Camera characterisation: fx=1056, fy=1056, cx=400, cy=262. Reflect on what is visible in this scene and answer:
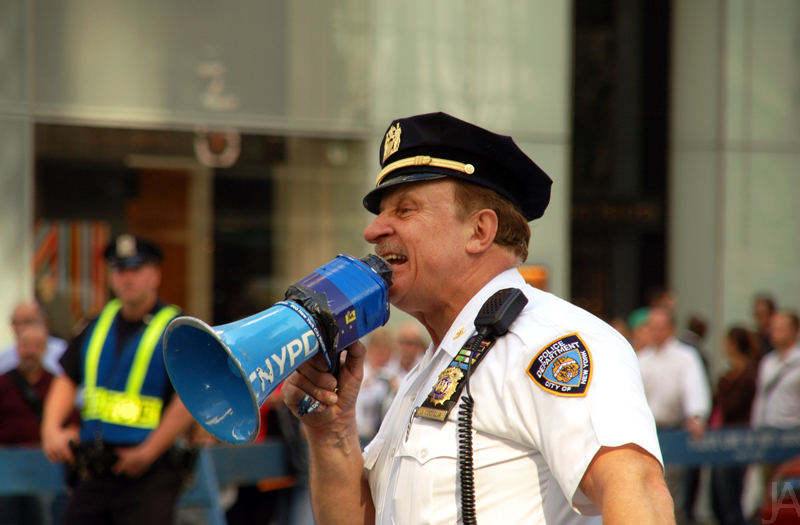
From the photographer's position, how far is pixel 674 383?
9164 mm

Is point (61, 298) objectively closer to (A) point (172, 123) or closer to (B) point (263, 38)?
(A) point (172, 123)

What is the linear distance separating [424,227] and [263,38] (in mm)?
9974

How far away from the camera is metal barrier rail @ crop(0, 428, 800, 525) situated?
6562 millimetres

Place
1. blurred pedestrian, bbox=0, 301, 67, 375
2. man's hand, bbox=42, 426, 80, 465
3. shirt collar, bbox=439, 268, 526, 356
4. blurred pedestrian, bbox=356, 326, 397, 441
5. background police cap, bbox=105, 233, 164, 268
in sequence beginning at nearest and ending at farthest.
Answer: shirt collar, bbox=439, 268, 526, 356
man's hand, bbox=42, 426, 80, 465
background police cap, bbox=105, 233, 164, 268
blurred pedestrian, bbox=0, 301, 67, 375
blurred pedestrian, bbox=356, 326, 397, 441

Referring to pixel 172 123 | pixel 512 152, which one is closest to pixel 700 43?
pixel 172 123

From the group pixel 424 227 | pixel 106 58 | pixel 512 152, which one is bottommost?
pixel 424 227

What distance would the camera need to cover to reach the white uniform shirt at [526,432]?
181 cm

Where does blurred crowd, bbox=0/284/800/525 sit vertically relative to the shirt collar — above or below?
below

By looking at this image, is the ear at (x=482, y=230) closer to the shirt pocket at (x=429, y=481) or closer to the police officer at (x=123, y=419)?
the shirt pocket at (x=429, y=481)

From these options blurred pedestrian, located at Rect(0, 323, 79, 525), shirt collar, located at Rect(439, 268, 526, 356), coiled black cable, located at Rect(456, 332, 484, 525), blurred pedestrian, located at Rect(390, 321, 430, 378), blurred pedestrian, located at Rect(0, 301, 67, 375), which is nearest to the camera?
coiled black cable, located at Rect(456, 332, 484, 525)

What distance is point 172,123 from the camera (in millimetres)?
11680

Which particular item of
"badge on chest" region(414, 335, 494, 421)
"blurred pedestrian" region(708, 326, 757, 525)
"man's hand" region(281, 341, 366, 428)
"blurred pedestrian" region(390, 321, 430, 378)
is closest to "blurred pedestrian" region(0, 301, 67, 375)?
"blurred pedestrian" region(390, 321, 430, 378)

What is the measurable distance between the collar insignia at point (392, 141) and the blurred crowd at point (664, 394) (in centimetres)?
514

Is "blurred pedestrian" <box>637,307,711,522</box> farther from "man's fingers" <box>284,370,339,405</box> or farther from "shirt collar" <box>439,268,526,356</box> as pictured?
"man's fingers" <box>284,370,339,405</box>
